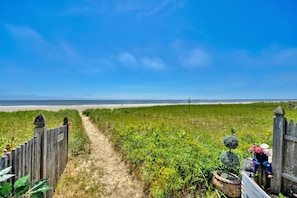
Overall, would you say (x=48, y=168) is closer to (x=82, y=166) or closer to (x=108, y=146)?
(x=82, y=166)

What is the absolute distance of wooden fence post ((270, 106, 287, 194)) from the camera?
10.2 feet

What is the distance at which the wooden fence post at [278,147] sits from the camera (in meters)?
3.11

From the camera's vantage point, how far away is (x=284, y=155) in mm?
3119

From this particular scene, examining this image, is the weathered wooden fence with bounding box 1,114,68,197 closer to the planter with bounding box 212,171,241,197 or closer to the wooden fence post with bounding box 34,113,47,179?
the wooden fence post with bounding box 34,113,47,179

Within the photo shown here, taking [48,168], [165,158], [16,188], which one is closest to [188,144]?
[165,158]

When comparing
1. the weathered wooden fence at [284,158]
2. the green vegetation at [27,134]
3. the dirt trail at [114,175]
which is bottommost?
the dirt trail at [114,175]

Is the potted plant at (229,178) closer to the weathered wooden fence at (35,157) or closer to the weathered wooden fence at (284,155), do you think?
the weathered wooden fence at (284,155)

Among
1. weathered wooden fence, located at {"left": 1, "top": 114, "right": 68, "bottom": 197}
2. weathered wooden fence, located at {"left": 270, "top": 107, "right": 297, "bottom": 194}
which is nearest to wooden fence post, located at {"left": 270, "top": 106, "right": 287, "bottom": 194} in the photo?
weathered wooden fence, located at {"left": 270, "top": 107, "right": 297, "bottom": 194}

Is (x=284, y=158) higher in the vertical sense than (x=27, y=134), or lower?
higher

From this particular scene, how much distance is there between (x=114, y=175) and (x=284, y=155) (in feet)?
11.5

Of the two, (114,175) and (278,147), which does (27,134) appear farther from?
(278,147)

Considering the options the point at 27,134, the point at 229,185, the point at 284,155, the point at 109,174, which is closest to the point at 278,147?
the point at 284,155

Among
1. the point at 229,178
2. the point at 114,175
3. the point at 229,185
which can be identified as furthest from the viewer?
the point at 114,175

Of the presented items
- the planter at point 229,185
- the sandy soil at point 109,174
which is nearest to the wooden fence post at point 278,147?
the planter at point 229,185
